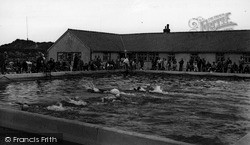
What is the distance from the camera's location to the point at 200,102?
45.2 feet

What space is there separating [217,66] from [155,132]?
23.9 m

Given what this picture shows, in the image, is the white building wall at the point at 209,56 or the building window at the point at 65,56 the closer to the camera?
the white building wall at the point at 209,56

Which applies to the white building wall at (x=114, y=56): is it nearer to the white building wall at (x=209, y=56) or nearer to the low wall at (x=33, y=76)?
the low wall at (x=33, y=76)

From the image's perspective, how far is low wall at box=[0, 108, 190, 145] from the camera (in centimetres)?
558

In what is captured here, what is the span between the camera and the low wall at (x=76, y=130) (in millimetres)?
5578

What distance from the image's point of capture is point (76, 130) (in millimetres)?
6438

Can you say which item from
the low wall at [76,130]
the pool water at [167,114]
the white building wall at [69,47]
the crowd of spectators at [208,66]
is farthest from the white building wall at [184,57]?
the low wall at [76,130]

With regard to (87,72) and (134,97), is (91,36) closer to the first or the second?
(87,72)

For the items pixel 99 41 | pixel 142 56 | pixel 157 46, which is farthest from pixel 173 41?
pixel 99 41

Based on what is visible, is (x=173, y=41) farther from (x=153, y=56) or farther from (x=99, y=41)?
(x=99, y=41)

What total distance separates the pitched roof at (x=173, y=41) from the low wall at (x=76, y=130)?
2894cm

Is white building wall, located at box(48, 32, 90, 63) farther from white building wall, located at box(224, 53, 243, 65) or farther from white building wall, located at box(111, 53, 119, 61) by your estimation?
white building wall, located at box(224, 53, 243, 65)

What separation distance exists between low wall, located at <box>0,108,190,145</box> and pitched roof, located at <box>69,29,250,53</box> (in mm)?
28939

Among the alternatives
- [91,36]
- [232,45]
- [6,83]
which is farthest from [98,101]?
[91,36]
